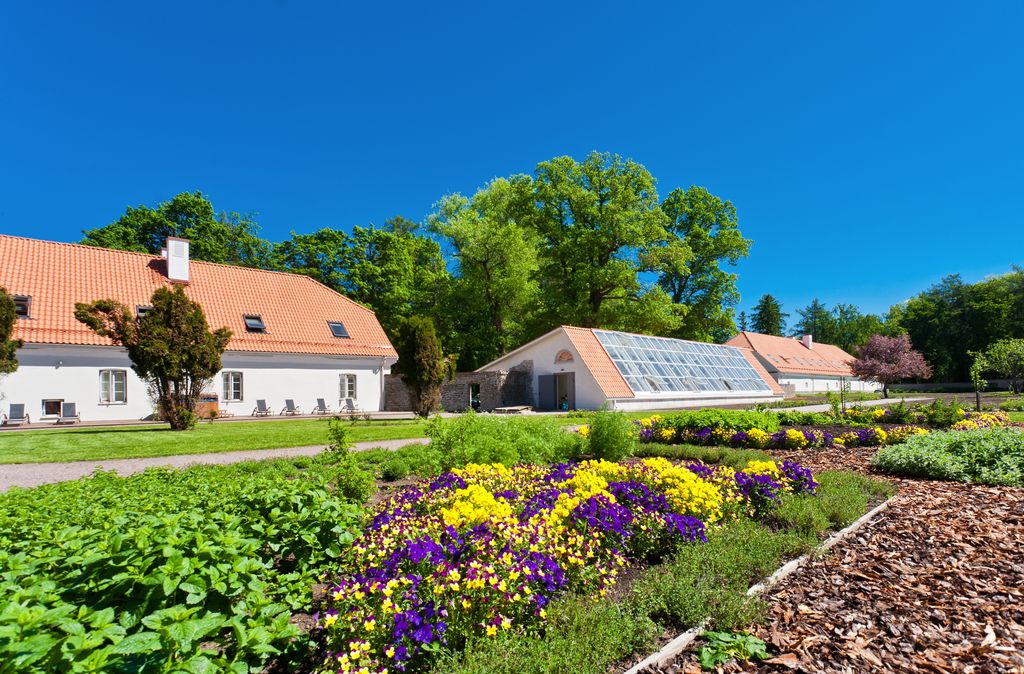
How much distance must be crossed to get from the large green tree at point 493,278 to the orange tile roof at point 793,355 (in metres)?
24.6

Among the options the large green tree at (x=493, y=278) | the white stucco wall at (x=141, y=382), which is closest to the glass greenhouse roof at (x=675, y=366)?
the large green tree at (x=493, y=278)

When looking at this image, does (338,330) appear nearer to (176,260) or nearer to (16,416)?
(176,260)

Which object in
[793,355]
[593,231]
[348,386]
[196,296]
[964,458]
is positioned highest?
[593,231]

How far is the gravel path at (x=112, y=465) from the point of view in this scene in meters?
8.19

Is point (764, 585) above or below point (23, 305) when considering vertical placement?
below

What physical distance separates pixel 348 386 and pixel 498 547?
24.8m

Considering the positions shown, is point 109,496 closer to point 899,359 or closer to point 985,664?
point 985,664

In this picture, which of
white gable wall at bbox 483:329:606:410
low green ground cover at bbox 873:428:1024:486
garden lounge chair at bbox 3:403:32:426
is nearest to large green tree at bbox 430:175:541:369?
white gable wall at bbox 483:329:606:410

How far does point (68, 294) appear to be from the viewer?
21.7 metres

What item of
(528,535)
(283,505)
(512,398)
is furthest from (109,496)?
(512,398)

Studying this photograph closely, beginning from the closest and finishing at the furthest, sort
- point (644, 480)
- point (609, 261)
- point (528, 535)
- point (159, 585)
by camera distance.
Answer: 1. point (159, 585)
2. point (528, 535)
3. point (644, 480)
4. point (609, 261)

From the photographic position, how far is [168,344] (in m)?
15.1

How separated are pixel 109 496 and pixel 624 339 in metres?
27.1

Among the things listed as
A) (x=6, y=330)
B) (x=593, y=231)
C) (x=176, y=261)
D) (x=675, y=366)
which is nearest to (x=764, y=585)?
(x=6, y=330)
